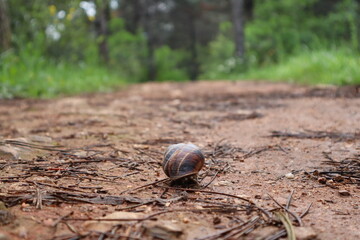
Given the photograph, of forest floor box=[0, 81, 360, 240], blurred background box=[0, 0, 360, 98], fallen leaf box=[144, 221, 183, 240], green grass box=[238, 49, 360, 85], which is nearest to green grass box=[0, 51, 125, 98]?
blurred background box=[0, 0, 360, 98]

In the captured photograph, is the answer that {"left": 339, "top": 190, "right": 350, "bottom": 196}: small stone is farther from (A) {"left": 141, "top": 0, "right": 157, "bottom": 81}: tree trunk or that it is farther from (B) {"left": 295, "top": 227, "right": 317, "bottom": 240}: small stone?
(A) {"left": 141, "top": 0, "right": 157, "bottom": 81}: tree trunk

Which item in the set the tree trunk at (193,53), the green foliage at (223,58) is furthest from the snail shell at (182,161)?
the tree trunk at (193,53)

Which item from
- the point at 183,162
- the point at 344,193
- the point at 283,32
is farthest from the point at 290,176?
the point at 283,32

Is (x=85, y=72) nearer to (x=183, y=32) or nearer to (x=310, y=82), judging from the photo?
(x=310, y=82)

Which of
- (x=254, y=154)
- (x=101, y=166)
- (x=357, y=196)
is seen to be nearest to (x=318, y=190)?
(x=357, y=196)

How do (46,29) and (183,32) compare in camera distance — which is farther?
(183,32)

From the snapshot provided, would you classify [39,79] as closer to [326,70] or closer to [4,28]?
[4,28]
